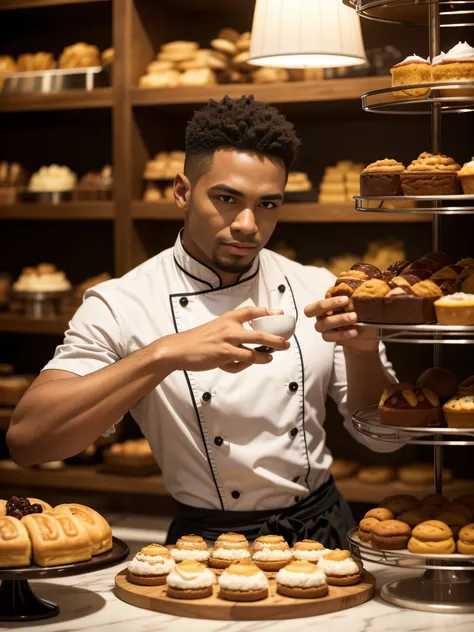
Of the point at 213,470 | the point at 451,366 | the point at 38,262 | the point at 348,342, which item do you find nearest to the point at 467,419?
the point at 348,342

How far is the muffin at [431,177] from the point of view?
5.86 feet

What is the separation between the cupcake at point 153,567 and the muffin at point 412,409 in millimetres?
451

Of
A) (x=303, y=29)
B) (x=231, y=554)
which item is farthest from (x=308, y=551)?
(x=303, y=29)

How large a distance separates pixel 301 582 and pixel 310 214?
7.00 ft

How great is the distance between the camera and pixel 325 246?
4.08m

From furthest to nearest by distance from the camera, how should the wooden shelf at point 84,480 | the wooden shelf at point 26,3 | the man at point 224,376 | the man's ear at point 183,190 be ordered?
the wooden shelf at point 26,3 → the wooden shelf at point 84,480 → the man's ear at point 183,190 → the man at point 224,376

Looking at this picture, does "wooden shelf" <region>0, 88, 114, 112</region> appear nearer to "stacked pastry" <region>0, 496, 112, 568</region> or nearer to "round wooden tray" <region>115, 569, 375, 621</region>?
"stacked pastry" <region>0, 496, 112, 568</region>

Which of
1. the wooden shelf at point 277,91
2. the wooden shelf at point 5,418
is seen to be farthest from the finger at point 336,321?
the wooden shelf at point 5,418

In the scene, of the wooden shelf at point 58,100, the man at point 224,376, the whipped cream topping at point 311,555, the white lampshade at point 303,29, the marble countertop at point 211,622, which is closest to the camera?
the marble countertop at point 211,622

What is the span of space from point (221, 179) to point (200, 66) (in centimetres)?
178

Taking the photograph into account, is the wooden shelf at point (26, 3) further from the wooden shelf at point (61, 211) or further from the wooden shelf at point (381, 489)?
the wooden shelf at point (381, 489)

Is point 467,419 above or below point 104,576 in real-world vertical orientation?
above

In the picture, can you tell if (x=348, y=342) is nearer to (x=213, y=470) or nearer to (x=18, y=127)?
(x=213, y=470)

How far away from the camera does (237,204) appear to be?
7.25 ft
